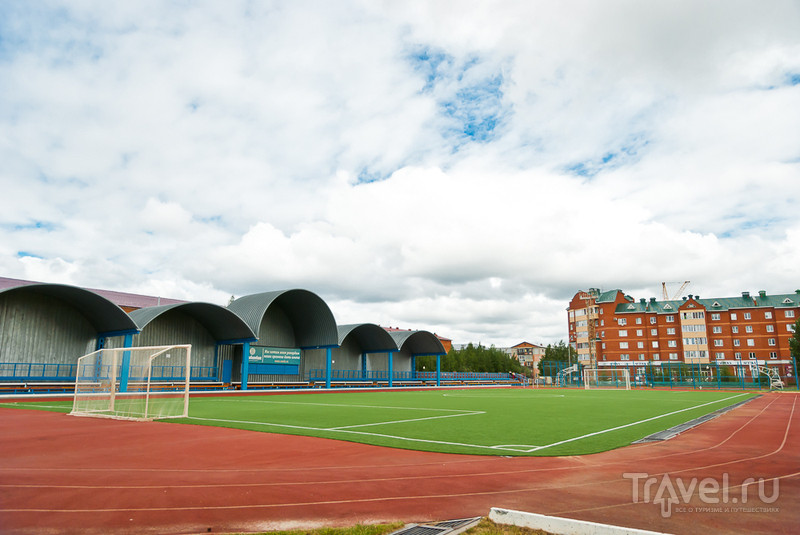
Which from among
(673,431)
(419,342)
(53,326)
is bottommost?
(673,431)

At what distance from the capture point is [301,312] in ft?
163

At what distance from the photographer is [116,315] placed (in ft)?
117

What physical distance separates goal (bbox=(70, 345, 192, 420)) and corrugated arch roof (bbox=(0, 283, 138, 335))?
15696 millimetres

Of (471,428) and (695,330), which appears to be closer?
(471,428)

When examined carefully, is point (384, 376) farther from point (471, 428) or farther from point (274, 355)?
point (471, 428)

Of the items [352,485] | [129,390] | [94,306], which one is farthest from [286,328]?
[352,485]

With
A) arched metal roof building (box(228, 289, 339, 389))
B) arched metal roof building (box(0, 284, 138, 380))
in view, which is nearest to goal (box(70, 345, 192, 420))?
arched metal roof building (box(0, 284, 138, 380))

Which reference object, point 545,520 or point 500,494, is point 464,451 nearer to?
point 500,494

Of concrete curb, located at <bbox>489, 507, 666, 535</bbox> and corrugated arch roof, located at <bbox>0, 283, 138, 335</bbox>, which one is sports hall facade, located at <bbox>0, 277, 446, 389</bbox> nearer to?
corrugated arch roof, located at <bbox>0, 283, 138, 335</bbox>

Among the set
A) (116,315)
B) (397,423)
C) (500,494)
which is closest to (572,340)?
(116,315)

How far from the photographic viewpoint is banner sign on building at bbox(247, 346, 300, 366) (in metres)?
45.4

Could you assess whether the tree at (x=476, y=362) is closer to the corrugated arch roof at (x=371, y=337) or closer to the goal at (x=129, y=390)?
the corrugated arch roof at (x=371, y=337)

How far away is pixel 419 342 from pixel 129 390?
1993 inches

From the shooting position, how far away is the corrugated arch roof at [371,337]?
55.6 m
